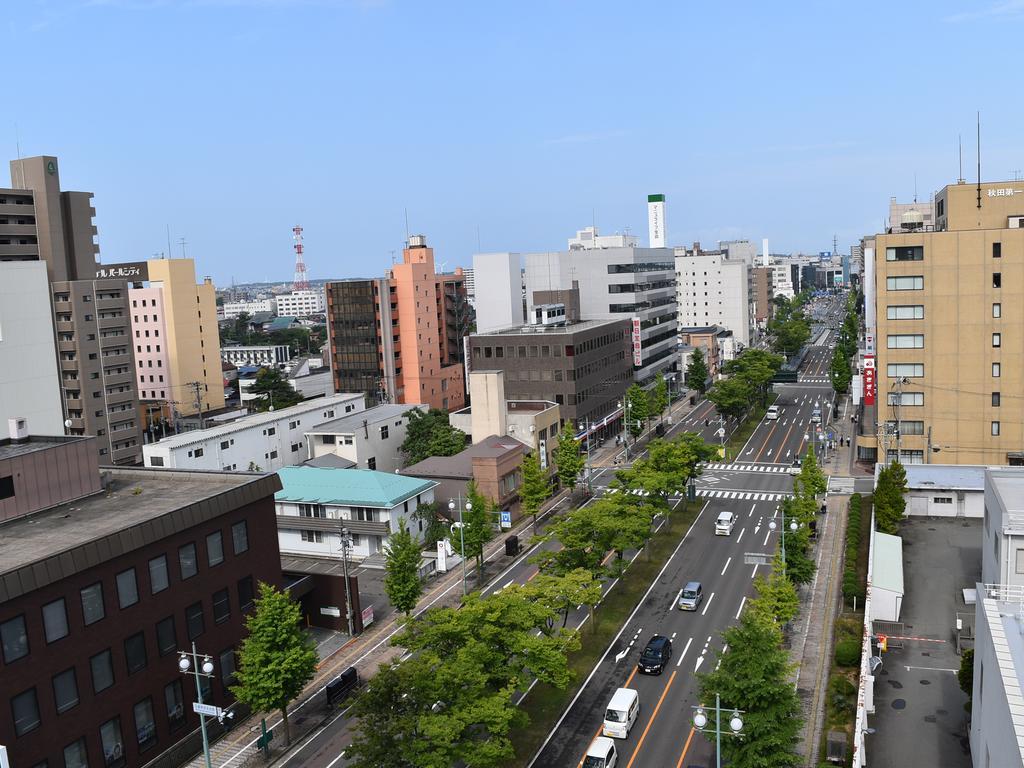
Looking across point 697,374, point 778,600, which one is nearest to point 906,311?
point 778,600

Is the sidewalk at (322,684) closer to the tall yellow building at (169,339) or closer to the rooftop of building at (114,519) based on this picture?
the rooftop of building at (114,519)

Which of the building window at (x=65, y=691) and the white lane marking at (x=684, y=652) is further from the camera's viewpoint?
the white lane marking at (x=684, y=652)

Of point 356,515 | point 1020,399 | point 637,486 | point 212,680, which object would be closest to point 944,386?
point 1020,399

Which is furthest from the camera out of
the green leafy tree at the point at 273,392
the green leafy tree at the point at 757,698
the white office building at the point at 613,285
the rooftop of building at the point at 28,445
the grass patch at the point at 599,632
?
the green leafy tree at the point at 273,392

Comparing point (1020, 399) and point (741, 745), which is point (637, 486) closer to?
point (741, 745)

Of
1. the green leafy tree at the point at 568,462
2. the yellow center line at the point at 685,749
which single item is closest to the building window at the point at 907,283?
the green leafy tree at the point at 568,462

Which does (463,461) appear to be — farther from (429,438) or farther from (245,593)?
(245,593)

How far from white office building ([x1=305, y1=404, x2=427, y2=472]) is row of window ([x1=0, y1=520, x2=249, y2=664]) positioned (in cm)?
3779

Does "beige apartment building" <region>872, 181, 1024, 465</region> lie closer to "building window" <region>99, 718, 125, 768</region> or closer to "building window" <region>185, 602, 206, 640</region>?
"building window" <region>185, 602, 206, 640</region>

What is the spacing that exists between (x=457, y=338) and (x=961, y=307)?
7051 cm

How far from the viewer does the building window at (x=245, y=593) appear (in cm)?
4097

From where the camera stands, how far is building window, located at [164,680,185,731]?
36.4 metres

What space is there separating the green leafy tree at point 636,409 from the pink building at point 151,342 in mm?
70844

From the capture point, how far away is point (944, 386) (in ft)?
237
